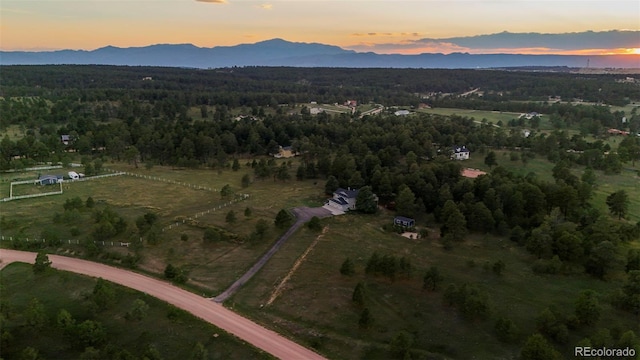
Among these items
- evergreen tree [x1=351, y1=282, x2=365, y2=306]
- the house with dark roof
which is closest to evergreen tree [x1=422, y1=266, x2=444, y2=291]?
evergreen tree [x1=351, y1=282, x2=365, y2=306]

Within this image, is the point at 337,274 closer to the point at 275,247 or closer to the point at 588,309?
the point at 275,247

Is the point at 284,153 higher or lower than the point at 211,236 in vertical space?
lower

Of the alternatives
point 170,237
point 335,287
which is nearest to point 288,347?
point 335,287

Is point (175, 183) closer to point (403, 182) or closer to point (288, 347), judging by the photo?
point (403, 182)

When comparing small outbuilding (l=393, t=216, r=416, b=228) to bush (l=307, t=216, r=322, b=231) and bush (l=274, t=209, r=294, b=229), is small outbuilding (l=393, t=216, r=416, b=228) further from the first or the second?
bush (l=274, t=209, r=294, b=229)

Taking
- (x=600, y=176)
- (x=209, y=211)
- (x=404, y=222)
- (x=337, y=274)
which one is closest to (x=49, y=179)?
(x=209, y=211)

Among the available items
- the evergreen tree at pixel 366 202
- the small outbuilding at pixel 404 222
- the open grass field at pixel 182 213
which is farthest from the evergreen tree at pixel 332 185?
the small outbuilding at pixel 404 222
